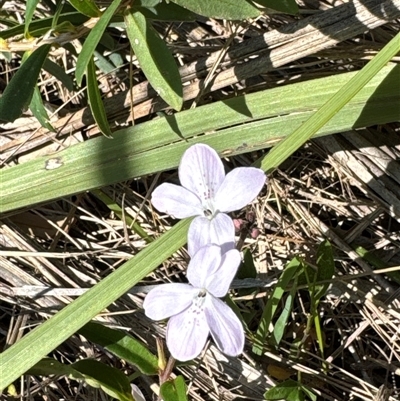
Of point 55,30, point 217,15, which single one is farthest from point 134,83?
point 217,15

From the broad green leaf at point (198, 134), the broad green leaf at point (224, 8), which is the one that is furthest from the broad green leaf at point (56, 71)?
the broad green leaf at point (224, 8)

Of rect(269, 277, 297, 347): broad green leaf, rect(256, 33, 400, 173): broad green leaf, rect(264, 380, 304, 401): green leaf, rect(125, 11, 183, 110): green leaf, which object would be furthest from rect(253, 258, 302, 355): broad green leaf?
rect(125, 11, 183, 110): green leaf

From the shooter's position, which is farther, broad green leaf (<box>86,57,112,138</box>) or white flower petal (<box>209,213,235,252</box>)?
broad green leaf (<box>86,57,112,138</box>)

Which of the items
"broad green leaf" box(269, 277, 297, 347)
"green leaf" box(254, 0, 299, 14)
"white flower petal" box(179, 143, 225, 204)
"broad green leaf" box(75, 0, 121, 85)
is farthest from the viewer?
"broad green leaf" box(269, 277, 297, 347)

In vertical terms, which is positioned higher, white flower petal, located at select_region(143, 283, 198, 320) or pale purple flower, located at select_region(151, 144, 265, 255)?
pale purple flower, located at select_region(151, 144, 265, 255)

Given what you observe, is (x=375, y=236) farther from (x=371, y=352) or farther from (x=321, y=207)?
(x=371, y=352)

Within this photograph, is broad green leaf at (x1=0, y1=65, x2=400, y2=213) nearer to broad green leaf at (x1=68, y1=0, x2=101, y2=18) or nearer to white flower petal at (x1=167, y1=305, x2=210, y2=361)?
broad green leaf at (x1=68, y1=0, x2=101, y2=18)

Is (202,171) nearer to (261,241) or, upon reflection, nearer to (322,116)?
(322,116)
